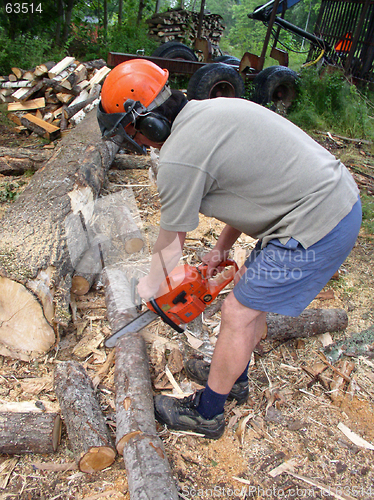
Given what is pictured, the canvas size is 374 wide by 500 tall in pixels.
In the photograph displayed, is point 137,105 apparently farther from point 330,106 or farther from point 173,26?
point 173,26

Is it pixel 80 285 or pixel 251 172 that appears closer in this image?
pixel 251 172

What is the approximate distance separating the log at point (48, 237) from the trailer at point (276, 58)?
3.64 m

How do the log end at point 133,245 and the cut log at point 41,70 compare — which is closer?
the log end at point 133,245

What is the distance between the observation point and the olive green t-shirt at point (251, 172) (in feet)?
4.68

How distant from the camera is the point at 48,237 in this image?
8.43 feet

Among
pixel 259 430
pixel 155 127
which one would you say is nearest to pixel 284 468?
pixel 259 430

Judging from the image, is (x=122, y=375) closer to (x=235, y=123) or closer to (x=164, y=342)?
(x=164, y=342)

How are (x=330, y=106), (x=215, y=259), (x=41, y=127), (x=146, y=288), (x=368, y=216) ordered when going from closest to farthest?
(x=146, y=288) → (x=215, y=259) → (x=368, y=216) → (x=41, y=127) → (x=330, y=106)

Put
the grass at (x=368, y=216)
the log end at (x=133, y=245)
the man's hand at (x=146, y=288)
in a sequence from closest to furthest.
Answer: the man's hand at (x=146, y=288) → the log end at (x=133, y=245) → the grass at (x=368, y=216)

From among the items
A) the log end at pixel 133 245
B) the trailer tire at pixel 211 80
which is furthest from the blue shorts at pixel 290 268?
the trailer tire at pixel 211 80

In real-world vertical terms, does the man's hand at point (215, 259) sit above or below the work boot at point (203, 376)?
above

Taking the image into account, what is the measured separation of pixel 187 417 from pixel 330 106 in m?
7.28

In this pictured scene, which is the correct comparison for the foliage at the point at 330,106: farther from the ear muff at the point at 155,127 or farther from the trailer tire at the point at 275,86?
the ear muff at the point at 155,127

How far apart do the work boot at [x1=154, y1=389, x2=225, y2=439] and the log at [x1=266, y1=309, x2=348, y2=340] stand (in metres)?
0.83
